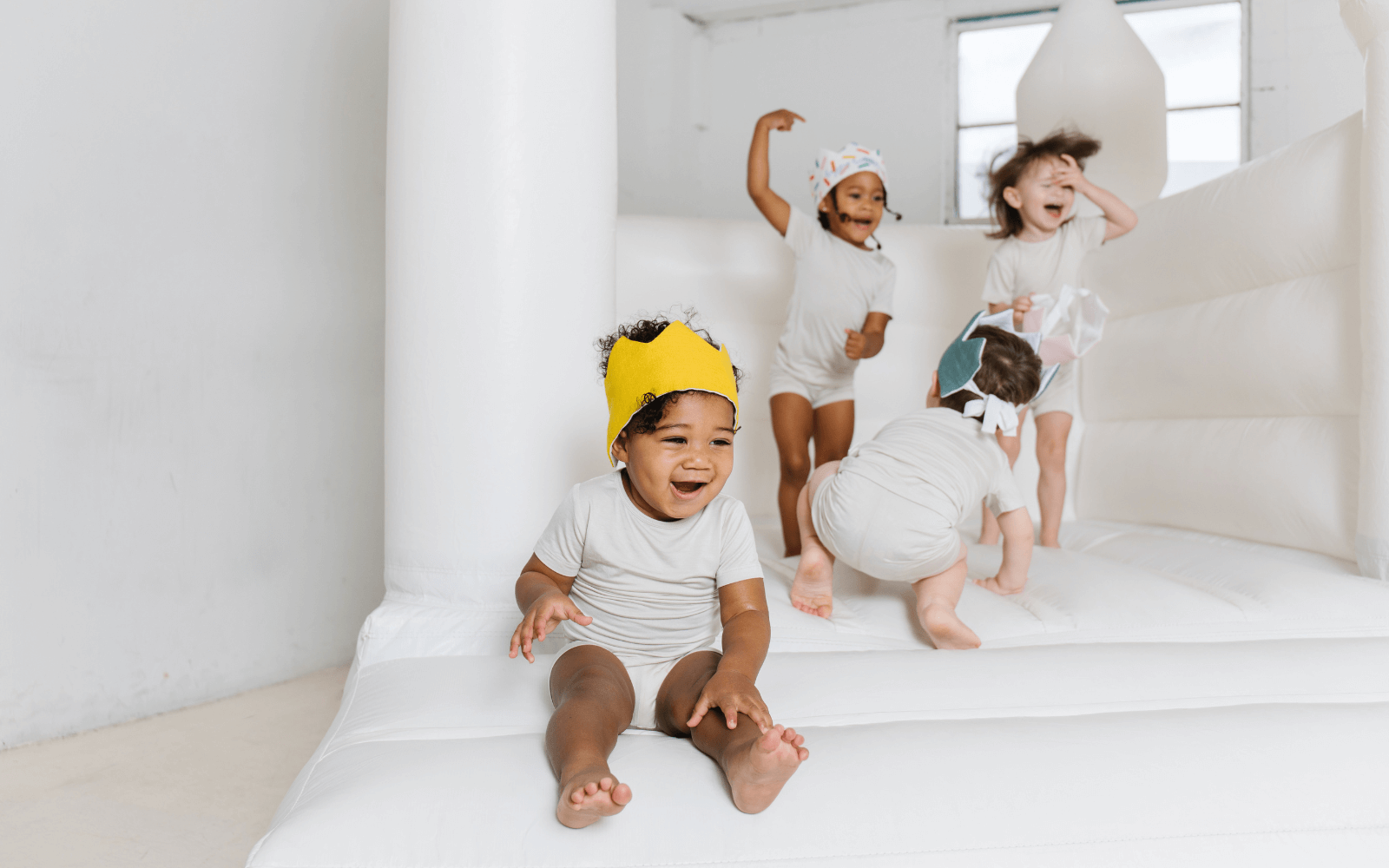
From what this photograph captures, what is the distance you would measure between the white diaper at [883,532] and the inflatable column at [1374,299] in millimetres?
762

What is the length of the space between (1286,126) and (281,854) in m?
3.90

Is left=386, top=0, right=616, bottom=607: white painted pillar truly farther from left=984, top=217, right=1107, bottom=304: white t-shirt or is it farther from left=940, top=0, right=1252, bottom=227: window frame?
left=940, top=0, right=1252, bottom=227: window frame

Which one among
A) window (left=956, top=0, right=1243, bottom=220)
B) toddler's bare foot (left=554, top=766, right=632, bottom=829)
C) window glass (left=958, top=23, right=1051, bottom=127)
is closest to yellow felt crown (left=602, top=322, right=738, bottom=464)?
toddler's bare foot (left=554, top=766, right=632, bottom=829)

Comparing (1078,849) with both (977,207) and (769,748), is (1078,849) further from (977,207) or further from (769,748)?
(977,207)

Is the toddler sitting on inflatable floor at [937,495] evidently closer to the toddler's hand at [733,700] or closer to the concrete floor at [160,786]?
the toddler's hand at [733,700]

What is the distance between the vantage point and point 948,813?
0.82m

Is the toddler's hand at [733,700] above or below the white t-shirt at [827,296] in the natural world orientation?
below

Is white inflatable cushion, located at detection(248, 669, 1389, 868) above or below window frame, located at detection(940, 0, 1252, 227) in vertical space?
below

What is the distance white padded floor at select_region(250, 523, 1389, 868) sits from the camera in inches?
31.0

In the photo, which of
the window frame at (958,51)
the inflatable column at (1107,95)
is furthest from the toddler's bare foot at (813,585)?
the window frame at (958,51)

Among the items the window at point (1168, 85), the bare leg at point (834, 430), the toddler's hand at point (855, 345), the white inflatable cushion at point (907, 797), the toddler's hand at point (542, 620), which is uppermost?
the window at point (1168, 85)

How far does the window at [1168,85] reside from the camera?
346 cm

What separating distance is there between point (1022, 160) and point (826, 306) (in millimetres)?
592

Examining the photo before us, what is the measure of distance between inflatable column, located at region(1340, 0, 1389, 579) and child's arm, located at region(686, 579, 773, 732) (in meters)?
1.16
